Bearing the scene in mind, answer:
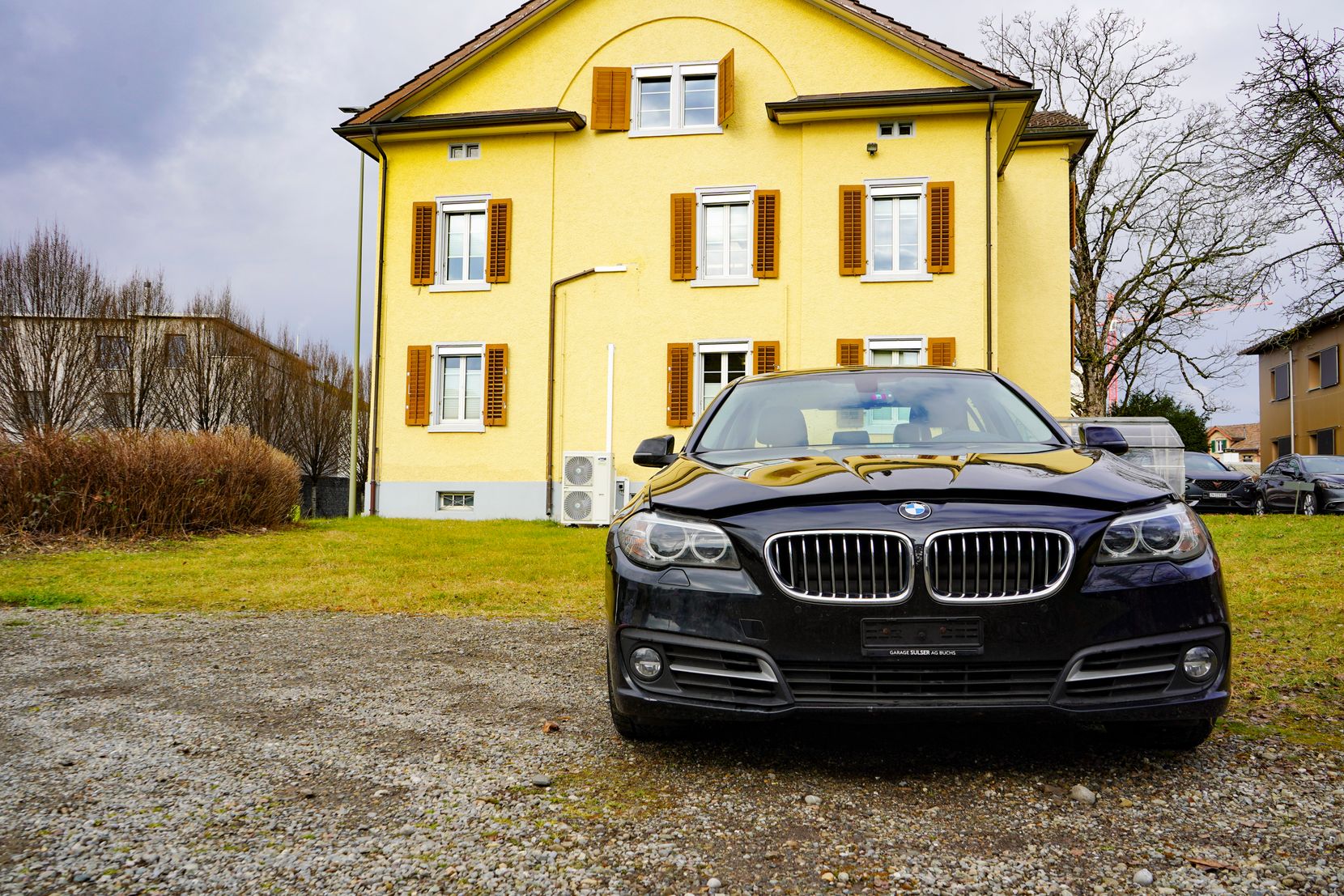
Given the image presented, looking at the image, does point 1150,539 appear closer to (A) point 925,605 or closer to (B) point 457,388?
(A) point 925,605

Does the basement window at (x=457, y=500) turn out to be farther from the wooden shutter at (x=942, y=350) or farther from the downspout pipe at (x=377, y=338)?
the wooden shutter at (x=942, y=350)

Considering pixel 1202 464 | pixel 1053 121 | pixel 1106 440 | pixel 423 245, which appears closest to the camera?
pixel 1106 440

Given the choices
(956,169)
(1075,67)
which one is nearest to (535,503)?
(956,169)

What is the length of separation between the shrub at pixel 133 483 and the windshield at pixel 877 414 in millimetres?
9654

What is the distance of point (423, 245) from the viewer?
1823 centimetres

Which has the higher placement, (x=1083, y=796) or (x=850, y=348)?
(x=850, y=348)

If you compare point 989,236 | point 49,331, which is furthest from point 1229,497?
point 49,331

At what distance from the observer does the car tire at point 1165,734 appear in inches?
114

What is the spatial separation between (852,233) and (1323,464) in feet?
38.5

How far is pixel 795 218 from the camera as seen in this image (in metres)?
17.2

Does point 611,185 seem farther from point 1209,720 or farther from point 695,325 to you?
point 1209,720

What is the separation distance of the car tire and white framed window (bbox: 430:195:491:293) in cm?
1658

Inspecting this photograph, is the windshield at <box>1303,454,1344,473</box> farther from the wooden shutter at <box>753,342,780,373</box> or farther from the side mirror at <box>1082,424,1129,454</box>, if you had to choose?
the side mirror at <box>1082,424,1129,454</box>

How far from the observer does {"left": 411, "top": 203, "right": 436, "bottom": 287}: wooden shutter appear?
1822cm
